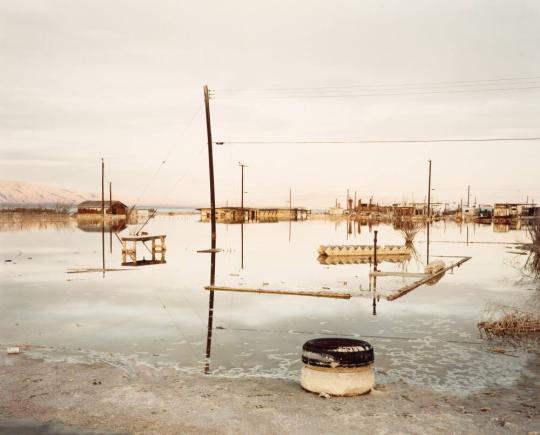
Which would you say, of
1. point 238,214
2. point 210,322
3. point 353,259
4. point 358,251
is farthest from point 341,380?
point 238,214

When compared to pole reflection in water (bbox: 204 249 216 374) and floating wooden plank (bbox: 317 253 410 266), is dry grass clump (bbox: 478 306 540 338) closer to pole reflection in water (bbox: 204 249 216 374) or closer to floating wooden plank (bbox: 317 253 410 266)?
pole reflection in water (bbox: 204 249 216 374)

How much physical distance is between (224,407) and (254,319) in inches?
275

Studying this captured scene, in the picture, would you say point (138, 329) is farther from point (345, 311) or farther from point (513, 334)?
point (513, 334)

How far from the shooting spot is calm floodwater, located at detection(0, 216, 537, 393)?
9.94 m

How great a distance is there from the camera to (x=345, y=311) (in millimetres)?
15469

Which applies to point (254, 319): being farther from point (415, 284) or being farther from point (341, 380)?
point (415, 284)

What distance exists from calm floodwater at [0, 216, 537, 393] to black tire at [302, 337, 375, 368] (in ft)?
4.27

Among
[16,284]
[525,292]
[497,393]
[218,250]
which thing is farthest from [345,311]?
[218,250]

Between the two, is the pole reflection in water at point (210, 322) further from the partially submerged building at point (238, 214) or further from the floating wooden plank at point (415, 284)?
the partially submerged building at point (238, 214)

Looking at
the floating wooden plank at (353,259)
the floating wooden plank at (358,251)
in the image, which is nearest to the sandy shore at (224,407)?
the floating wooden plank at (353,259)

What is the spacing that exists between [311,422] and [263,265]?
72.6 feet

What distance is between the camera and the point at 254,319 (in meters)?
14.3

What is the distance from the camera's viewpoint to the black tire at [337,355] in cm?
779

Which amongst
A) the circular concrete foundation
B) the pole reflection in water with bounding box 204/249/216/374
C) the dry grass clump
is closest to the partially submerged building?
the pole reflection in water with bounding box 204/249/216/374
